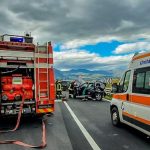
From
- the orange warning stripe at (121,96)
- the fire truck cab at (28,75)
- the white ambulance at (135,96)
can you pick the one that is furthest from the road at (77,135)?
the orange warning stripe at (121,96)

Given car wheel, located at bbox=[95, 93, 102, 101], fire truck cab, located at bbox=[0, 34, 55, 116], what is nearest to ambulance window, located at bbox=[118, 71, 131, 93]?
fire truck cab, located at bbox=[0, 34, 55, 116]

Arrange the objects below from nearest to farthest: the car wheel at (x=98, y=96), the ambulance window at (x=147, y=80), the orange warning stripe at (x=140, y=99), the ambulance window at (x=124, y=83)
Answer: the orange warning stripe at (x=140, y=99) < the ambulance window at (x=147, y=80) < the ambulance window at (x=124, y=83) < the car wheel at (x=98, y=96)

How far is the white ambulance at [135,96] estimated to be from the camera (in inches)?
331

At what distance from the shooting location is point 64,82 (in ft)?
134

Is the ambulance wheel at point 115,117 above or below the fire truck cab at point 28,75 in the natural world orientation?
below

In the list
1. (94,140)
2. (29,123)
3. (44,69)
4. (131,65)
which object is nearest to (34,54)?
(44,69)

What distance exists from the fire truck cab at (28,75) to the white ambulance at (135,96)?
2689 millimetres

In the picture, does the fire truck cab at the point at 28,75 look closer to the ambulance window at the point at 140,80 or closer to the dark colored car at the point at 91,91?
the ambulance window at the point at 140,80

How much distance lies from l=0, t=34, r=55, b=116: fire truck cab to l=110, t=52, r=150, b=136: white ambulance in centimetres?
269

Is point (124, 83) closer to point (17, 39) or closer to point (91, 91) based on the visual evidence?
point (17, 39)

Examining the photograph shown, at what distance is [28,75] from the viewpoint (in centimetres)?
1232

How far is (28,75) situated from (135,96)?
483cm

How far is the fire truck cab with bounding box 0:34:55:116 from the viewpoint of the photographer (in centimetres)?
1159

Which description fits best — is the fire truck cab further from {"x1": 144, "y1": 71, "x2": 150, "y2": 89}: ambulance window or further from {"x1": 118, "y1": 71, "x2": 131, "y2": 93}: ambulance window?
{"x1": 144, "y1": 71, "x2": 150, "y2": 89}: ambulance window
